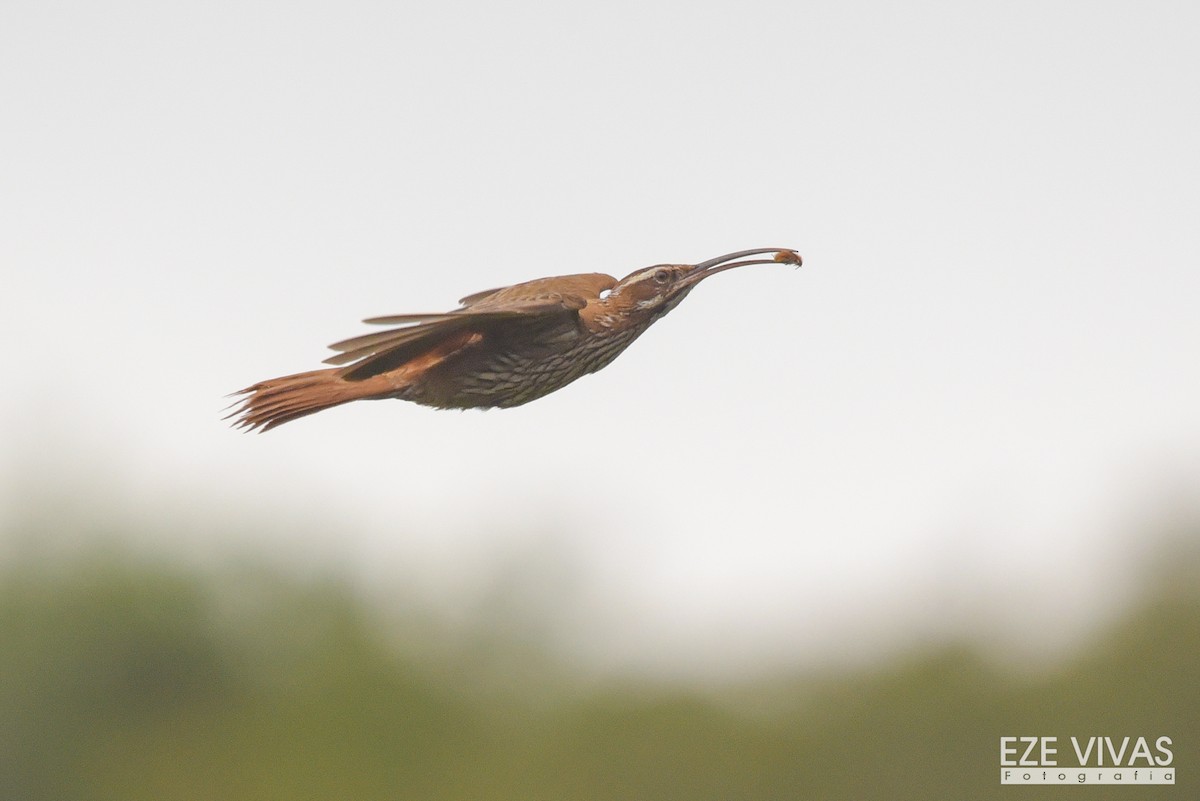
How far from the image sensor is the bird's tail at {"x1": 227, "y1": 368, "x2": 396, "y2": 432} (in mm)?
7789

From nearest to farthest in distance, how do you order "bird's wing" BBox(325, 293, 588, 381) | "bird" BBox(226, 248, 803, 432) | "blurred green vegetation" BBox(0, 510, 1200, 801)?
"bird's wing" BBox(325, 293, 588, 381), "bird" BBox(226, 248, 803, 432), "blurred green vegetation" BBox(0, 510, 1200, 801)

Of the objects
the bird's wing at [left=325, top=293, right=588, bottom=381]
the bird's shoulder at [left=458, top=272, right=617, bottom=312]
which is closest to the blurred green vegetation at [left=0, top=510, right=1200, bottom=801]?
the bird's shoulder at [left=458, top=272, right=617, bottom=312]

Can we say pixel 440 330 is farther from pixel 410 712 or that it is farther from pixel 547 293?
pixel 410 712

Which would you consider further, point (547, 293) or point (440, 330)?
point (547, 293)

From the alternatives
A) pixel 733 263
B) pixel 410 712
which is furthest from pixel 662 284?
pixel 410 712

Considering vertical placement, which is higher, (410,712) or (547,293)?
(547,293)

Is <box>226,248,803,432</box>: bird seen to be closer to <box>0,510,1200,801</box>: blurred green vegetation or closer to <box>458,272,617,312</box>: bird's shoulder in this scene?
<box>458,272,617,312</box>: bird's shoulder

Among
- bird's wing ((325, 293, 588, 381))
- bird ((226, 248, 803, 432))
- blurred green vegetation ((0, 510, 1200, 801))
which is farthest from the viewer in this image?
blurred green vegetation ((0, 510, 1200, 801))

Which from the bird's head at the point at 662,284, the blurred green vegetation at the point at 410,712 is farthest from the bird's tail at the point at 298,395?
the blurred green vegetation at the point at 410,712

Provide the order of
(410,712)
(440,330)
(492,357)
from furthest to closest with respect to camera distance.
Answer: (410,712)
(492,357)
(440,330)

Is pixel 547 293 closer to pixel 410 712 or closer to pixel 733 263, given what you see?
pixel 733 263

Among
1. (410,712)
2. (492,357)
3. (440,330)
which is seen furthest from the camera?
(410,712)

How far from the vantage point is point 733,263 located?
27.7 ft

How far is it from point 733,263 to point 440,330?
1863mm
